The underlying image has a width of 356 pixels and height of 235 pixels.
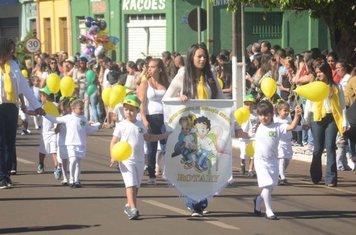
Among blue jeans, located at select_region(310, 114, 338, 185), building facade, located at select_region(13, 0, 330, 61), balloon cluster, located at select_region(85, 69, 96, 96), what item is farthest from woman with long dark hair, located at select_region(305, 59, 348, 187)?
building facade, located at select_region(13, 0, 330, 61)

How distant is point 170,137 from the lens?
11.2 metres

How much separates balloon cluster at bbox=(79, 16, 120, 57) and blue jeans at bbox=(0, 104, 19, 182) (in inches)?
756

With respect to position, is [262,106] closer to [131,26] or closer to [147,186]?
[147,186]

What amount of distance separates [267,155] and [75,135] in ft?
12.1

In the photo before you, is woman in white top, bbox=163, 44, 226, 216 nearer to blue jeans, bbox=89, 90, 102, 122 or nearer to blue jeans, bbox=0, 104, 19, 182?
blue jeans, bbox=0, 104, 19, 182

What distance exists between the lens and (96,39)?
3341cm

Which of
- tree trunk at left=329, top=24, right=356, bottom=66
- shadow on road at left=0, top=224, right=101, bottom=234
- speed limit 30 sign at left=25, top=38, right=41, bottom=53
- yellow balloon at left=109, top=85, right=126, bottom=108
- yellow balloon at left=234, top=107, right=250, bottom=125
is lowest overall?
shadow on road at left=0, top=224, right=101, bottom=234

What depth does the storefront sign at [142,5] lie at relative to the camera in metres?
34.1

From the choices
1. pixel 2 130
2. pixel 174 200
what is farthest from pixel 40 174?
pixel 174 200

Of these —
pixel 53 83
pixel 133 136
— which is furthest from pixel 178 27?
pixel 133 136

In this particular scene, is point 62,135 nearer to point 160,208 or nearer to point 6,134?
point 6,134

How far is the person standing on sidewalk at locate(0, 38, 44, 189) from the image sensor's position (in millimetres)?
13656

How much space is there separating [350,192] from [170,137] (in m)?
3.62

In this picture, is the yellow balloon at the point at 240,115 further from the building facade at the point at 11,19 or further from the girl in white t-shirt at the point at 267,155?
the building facade at the point at 11,19
